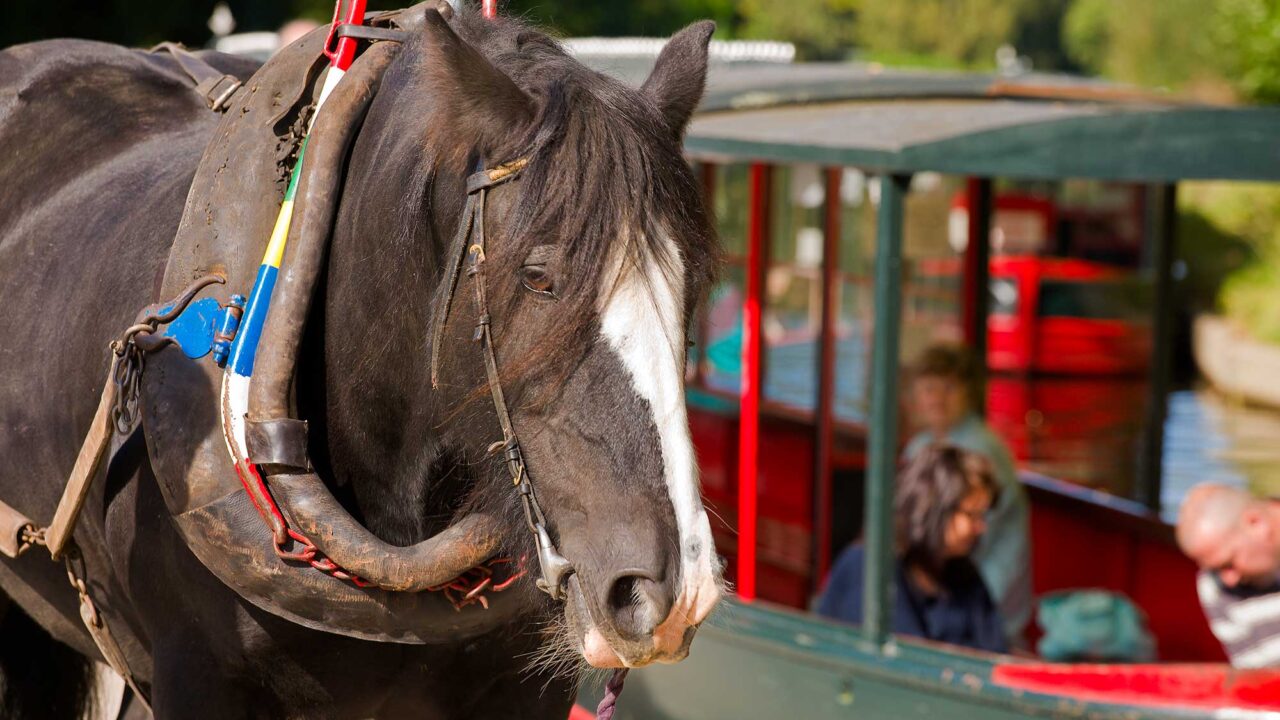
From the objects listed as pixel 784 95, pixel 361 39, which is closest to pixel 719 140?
pixel 784 95

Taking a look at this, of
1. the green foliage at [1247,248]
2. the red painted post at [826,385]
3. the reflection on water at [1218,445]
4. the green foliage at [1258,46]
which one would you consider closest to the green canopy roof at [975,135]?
the red painted post at [826,385]

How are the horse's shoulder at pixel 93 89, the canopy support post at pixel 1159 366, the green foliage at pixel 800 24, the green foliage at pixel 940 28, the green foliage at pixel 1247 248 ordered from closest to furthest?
the horse's shoulder at pixel 93 89 → the canopy support post at pixel 1159 366 → the green foliage at pixel 1247 248 → the green foliage at pixel 940 28 → the green foliage at pixel 800 24

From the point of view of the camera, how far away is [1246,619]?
396 cm

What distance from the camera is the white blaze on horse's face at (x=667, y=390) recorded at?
1.47 m

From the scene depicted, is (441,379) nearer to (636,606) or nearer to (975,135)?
(636,606)

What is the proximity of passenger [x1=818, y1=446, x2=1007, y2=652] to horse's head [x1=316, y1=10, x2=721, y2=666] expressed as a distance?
3.03m

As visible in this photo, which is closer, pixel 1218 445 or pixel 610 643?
pixel 610 643

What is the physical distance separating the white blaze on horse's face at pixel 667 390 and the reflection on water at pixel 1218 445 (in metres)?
8.86

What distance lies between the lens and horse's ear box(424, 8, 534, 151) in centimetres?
153

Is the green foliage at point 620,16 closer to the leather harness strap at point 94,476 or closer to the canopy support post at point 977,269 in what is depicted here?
the canopy support post at point 977,269

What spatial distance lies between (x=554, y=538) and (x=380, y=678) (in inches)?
19.7

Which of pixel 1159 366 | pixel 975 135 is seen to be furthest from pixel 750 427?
pixel 1159 366

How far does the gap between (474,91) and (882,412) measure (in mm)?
2621

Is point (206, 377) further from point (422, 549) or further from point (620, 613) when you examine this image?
point (620, 613)
